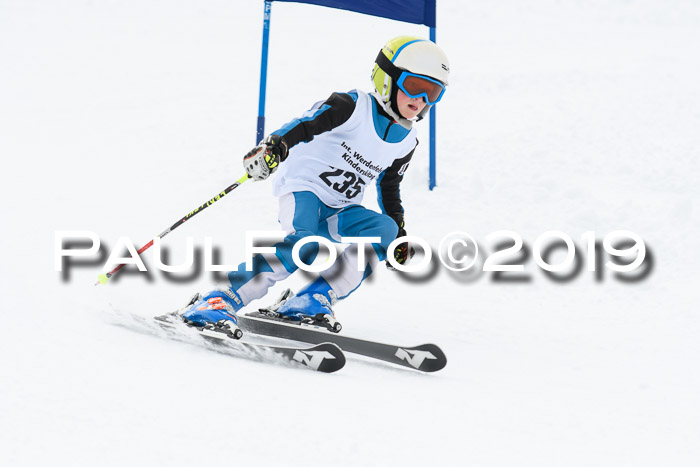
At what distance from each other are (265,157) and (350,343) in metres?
0.99

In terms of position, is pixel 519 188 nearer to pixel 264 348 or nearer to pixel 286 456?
pixel 264 348

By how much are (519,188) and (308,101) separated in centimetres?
335

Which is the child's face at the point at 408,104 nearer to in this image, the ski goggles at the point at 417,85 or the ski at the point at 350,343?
the ski goggles at the point at 417,85

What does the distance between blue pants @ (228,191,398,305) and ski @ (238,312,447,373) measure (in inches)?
8.2

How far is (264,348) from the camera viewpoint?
3.20 m

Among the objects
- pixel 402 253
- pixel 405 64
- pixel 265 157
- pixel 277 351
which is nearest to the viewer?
pixel 277 351

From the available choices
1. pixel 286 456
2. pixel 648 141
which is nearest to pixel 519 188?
pixel 648 141

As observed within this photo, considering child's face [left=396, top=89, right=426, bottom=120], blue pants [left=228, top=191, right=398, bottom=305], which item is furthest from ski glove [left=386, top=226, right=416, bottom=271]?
child's face [left=396, top=89, right=426, bottom=120]

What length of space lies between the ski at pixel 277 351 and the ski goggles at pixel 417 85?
1.31 meters

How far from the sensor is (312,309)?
12.4 feet

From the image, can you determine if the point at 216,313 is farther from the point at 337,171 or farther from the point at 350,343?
the point at 337,171

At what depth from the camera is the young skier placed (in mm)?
3566

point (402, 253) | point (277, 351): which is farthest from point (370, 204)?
point (277, 351)

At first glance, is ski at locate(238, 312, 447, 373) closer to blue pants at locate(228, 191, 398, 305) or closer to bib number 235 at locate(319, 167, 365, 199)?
blue pants at locate(228, 191, 398, 305)
